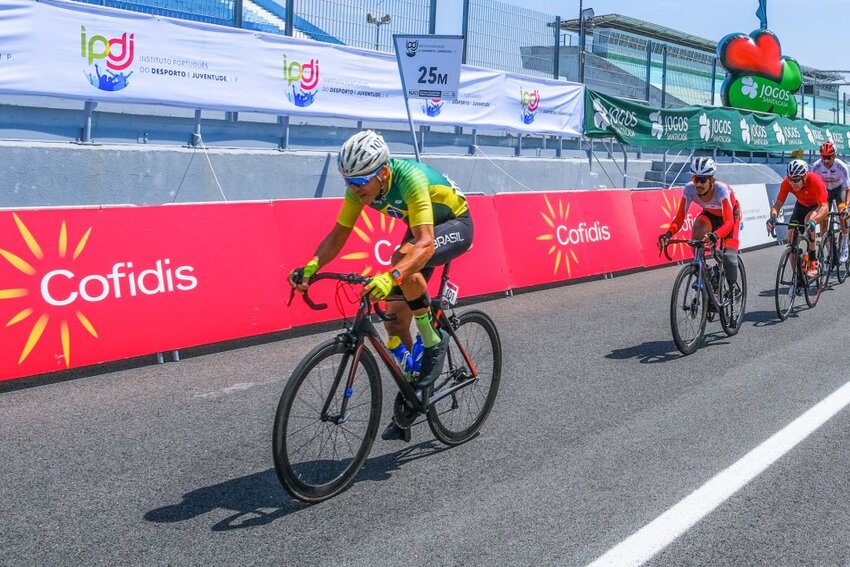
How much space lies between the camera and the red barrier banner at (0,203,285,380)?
6.98 m

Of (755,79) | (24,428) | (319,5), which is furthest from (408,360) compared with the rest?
(755,79)

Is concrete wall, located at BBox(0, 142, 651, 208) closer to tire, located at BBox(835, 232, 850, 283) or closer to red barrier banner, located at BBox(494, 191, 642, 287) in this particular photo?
red barrier banner, located at BBox(494, 191, 642, 287)

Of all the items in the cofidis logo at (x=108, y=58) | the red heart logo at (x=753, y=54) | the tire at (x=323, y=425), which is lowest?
the tire at (x=323, y=425)

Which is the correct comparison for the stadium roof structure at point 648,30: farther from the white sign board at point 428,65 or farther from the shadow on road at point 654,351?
the shadow on road at point 654,351

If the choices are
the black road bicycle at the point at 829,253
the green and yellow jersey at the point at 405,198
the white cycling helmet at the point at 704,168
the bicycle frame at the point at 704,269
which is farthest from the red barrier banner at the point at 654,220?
the green and yellow jersey at the point at 405,198

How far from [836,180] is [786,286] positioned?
3.78 metres

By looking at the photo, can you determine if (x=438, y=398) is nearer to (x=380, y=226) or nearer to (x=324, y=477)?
(x=324, y=477)

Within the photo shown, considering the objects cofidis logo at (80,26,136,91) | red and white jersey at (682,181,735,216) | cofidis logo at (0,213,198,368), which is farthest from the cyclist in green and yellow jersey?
cofidis logo at (80,26,136,91)

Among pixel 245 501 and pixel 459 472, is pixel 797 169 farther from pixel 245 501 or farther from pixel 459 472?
pixel 245 501

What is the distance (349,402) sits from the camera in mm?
4750

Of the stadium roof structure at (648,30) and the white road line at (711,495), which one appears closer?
the white road line at (711,495)

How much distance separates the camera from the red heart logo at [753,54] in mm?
27516

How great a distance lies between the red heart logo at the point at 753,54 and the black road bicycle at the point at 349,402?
2456 cm

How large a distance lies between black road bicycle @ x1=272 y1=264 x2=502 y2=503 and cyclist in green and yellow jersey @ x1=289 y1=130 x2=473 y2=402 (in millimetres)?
120
